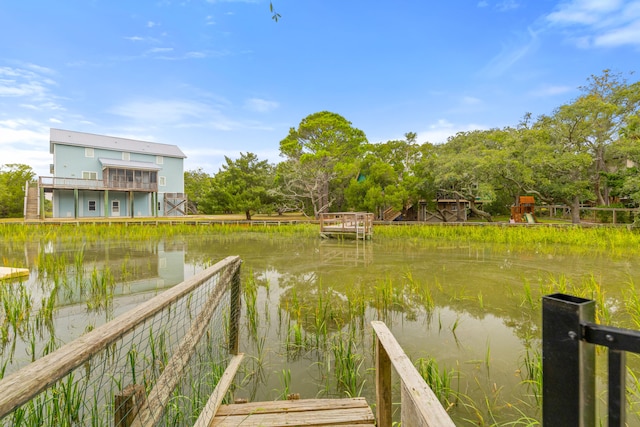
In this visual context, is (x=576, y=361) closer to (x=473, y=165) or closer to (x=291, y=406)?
(x=291, y=406)

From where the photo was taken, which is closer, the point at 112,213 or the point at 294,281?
the point at 294,281

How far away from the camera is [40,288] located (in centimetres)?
617

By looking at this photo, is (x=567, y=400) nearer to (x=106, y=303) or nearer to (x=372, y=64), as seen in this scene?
(x=106, y=303)

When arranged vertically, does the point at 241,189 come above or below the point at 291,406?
above

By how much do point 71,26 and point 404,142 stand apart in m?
24.5

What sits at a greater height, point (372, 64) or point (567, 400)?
point (372, 64)

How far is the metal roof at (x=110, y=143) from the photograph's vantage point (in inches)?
971

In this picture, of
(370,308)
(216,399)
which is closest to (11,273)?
(216,399)

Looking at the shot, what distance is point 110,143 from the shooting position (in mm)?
27250

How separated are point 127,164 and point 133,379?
28.8 metres

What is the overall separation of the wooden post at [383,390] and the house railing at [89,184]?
84.6 feet

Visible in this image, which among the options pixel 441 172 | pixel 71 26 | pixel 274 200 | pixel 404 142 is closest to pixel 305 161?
pixel 274 200

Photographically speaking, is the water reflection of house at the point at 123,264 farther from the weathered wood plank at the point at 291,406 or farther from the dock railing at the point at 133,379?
the weathered wood plank at the point at 291,406

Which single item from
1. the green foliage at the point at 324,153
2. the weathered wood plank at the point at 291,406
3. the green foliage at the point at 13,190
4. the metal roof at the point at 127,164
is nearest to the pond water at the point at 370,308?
the weathered wood plank at the point at 291,406
